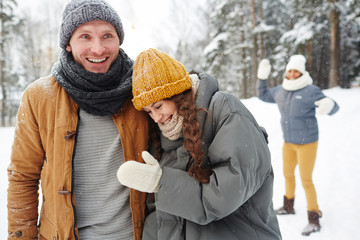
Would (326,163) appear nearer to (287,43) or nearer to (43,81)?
(43,81)

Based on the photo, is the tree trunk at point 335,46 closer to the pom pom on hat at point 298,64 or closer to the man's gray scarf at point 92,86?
the pom pom on hat at point 298,64

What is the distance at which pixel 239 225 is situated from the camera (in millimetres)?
1485

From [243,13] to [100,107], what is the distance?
670 inches

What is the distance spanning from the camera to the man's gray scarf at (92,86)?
155cm

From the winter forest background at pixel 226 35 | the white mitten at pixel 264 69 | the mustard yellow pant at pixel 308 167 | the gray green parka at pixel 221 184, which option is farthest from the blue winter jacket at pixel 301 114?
the winter forest background at pixel 226 35

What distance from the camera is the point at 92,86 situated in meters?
1.58

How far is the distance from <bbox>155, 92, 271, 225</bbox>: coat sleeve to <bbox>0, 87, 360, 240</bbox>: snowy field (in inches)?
120

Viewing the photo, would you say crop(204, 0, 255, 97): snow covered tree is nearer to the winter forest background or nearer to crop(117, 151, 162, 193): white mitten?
the winter forest background

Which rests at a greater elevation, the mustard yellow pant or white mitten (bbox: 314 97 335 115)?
white mitten (bbox: 314 97 335 115)

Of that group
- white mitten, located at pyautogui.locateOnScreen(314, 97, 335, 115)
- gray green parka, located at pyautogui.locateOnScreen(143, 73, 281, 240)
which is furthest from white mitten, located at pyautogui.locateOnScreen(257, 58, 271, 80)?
gray green parka, located at pyautogui.locateOnScreen(143, 73, 281, 240)

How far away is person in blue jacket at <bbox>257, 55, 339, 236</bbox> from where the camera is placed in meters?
3.89

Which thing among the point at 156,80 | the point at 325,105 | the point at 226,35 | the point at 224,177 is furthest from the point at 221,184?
the point at 226,35

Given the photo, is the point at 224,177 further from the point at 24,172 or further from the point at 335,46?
the point at 335,46

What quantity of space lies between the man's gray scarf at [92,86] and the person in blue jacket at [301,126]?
3.32m
